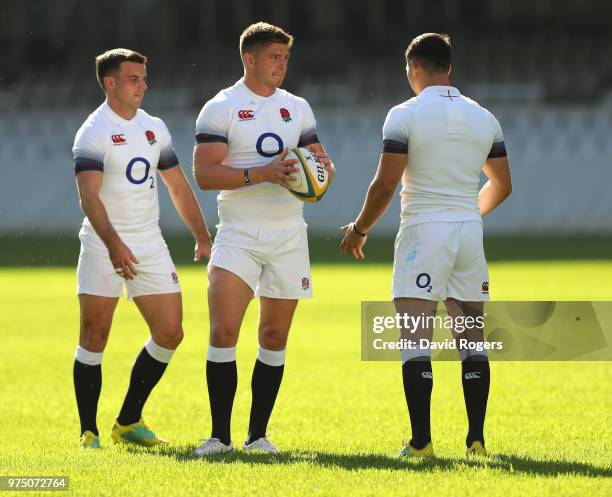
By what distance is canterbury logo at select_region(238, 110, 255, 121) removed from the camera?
20.2 ft

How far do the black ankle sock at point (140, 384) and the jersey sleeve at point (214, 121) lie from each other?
1.36 m

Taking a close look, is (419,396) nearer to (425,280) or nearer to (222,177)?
(425,280)

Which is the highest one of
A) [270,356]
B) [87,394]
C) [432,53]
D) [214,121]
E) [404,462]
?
[432,53]

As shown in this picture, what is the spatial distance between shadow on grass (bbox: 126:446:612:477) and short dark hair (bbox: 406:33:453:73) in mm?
1878

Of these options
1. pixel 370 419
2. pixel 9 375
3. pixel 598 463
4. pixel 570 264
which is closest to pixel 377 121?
pixel 570 264

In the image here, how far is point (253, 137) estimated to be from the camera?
6.20 metres

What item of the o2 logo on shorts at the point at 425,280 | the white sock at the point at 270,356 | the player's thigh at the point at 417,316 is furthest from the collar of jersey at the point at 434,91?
the white sock at the point at 270,356

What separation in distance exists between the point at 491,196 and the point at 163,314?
6.16ft

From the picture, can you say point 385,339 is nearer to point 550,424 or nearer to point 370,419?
point 370,419

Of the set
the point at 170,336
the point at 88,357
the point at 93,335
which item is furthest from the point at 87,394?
the point at 170,336

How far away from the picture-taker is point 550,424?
7.48 m

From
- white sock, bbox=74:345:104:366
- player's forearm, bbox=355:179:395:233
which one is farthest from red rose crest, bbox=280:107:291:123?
white sock, bbox=74:345:104:366

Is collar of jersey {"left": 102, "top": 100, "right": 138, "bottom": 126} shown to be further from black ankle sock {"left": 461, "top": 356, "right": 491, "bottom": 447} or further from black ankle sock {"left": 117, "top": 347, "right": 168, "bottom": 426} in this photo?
black ankle sock {"left": 461, "top": 356, "right": 491, "bottom": 447}

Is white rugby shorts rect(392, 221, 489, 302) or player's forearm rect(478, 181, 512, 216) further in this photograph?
player's forearm rect(478, 181, 512, 216)
